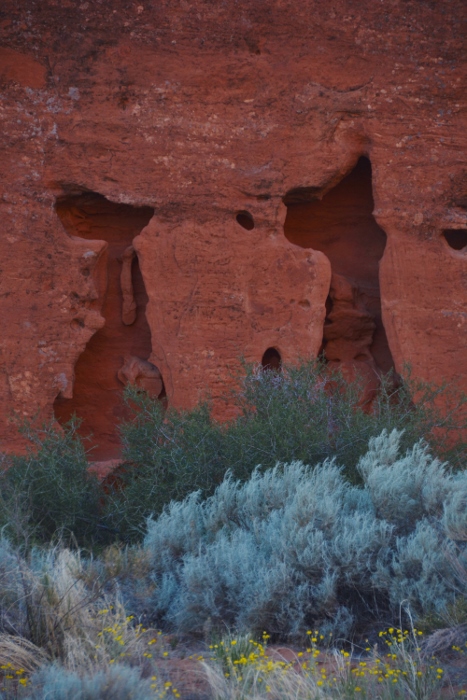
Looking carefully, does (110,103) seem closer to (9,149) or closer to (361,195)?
(9,149)

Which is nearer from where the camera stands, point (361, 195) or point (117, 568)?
point (117, 568)

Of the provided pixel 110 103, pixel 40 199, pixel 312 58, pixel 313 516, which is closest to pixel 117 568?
pixel 313 516

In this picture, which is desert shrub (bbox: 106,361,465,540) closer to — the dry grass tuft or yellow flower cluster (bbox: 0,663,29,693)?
the dry grass tuft

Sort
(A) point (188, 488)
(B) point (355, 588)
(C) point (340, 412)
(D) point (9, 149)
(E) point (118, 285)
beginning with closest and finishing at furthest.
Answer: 1. (B) point (355, 588)
2. (A) point (188, 488)
3. (C) point (340, 412)
4. (D) point (9, 149)
5. (E) point (118, 285)

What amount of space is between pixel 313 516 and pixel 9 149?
4.79 m

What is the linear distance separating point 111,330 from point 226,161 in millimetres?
1955

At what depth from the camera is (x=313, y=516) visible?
4344 mm

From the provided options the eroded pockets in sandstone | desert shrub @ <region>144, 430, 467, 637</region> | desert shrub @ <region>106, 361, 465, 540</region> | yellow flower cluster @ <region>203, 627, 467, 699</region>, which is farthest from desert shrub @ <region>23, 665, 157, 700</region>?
the eroded pockets in sandstone

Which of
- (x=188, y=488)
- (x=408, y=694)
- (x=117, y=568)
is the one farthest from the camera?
(x=188, y=488)

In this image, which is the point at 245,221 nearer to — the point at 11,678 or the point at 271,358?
the point at 271,358

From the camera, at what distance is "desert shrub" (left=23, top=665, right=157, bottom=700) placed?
9.52ft

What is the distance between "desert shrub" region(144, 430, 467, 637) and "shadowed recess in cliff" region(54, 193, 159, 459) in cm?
329

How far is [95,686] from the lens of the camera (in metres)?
2.93

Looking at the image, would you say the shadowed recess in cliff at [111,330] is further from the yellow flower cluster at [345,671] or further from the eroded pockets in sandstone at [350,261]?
the yellow flower cluster at [345,671]
